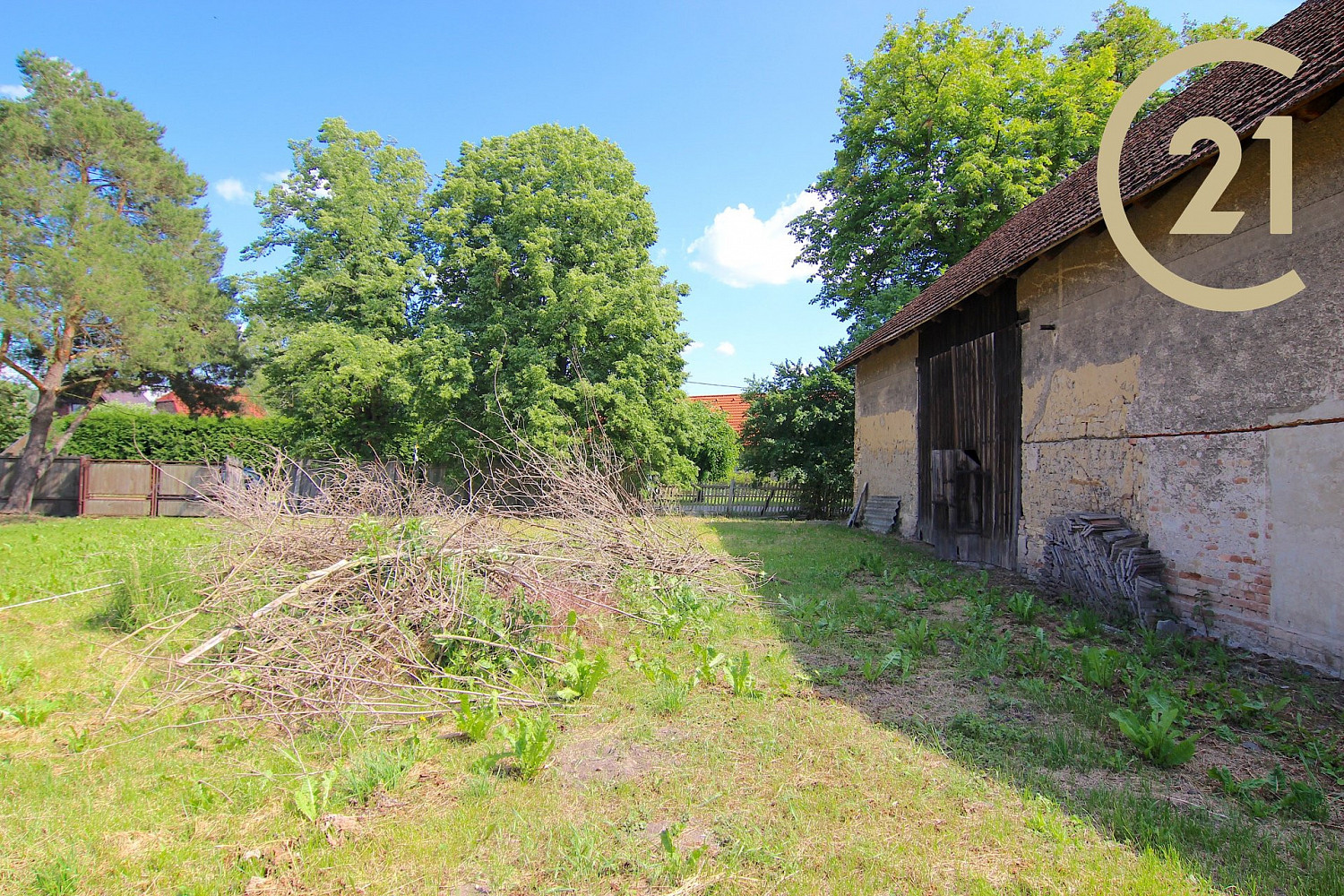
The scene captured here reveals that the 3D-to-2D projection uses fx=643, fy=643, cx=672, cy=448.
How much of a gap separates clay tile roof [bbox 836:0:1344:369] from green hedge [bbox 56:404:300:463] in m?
18.5

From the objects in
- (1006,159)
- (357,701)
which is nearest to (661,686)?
(357,701)

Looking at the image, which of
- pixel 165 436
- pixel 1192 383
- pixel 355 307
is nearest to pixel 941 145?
pixel 1192 383

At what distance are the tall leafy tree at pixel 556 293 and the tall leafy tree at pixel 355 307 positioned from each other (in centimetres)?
101

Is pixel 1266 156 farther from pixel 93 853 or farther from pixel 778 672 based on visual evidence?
pixel 93 853

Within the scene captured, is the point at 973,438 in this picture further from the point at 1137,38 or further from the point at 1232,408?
the point at 1137,38

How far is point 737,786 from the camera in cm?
329

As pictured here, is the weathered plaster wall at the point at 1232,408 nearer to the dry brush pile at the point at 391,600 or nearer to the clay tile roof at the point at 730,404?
the dry brush pile at the point at 391,600

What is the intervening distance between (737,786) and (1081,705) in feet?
8.57

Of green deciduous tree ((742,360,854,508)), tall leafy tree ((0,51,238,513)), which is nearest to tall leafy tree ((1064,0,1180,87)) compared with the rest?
green deciduous tree ((742,360,854,508))

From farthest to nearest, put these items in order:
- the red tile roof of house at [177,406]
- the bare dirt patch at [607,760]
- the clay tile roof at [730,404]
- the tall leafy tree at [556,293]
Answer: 1. the clay tile roof at [730,404]
2. the red tile roof of house at [177,406]
3. the tall leafy tree at [556,293]
4. the bare dirt patch at [607,760]

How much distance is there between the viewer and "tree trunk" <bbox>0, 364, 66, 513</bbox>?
15.9m

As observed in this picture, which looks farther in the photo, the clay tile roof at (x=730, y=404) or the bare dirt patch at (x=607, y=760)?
the clay tile roof at (x=730, y=404)

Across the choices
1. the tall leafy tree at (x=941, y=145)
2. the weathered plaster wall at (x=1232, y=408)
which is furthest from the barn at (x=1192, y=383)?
the tall leafy tree at (x=941, y=145)

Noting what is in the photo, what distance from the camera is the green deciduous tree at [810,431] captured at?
18594 mm
